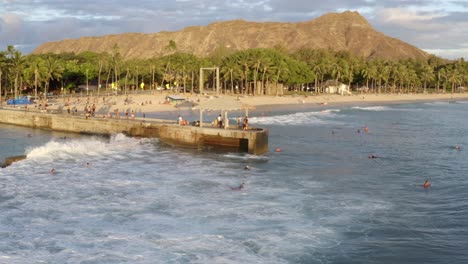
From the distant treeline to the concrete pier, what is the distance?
22510mm

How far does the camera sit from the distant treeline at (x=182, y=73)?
88.3 meters

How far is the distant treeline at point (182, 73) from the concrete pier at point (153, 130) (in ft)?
73.9

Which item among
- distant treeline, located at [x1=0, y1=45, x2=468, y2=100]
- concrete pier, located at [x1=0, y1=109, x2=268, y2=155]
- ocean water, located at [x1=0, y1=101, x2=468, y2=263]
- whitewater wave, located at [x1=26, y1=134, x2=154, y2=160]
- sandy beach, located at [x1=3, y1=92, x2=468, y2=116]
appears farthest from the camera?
distant treeline, located at [x1=0, y1=45, x2=468, y2=100]

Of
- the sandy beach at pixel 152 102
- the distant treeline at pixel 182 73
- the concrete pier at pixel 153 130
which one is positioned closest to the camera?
the concrete pier at pixel 153 130

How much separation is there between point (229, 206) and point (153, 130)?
77.3ft

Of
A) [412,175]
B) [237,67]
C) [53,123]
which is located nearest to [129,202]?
[412,175]

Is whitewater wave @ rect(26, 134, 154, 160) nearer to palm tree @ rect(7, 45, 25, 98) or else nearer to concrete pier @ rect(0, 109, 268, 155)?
concrete pier @ rect(0, 109, 268, 155)

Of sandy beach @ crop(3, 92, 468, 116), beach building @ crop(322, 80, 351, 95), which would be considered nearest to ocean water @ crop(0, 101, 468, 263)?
sandy beach @ crop(3, 92, 468, 116)

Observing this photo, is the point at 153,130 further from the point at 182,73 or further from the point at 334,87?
the point at 334,87

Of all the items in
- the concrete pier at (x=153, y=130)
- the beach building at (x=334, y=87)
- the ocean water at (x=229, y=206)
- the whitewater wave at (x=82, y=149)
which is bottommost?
the ocean water at (x=229, y=206)

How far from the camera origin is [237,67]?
118 meters

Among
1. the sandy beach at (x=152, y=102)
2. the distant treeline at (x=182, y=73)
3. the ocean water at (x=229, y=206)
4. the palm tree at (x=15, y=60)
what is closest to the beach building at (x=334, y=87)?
the distant treeline at (x=182, y=73)

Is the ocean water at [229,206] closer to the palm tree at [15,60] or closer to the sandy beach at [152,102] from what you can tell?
the sandy beach at [152,102]

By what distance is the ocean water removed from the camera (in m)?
16.9
